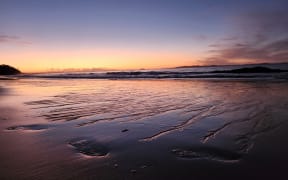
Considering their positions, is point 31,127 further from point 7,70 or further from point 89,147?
point 7,70

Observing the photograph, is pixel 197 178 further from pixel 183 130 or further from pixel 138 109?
pixel 138 109

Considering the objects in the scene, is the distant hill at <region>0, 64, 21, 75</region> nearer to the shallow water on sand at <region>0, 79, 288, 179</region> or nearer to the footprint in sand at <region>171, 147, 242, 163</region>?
the shallow water on sand at <region>0, 79, 288, 179</region>

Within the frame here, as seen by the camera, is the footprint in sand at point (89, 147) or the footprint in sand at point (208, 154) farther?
the footprint in sand at point (89, 147)

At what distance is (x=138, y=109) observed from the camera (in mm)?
8383

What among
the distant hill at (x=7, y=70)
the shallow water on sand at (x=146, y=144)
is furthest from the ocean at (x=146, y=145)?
the distant hill at (x=7, y=70)

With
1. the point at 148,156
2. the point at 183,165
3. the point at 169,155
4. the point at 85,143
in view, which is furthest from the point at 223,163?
the point at 85,143

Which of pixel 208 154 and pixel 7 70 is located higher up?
pixel 7 70

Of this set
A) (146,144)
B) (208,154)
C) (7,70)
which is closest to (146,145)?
(146,144)

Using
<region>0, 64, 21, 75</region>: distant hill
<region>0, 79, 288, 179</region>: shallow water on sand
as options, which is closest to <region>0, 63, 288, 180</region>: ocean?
<region>0, 79, 288, 179</region>: shallow water on sand

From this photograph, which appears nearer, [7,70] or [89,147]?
[89,147]

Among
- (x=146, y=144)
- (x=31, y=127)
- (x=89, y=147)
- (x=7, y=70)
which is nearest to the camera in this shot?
(x=89, y=147)

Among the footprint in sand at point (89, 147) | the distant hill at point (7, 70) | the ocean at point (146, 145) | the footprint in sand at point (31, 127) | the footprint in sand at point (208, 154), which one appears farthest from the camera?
the distant hill at point (7, 70)

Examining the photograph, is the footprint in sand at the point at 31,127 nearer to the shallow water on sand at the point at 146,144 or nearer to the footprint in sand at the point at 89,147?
the shallow water on sand at the point at 146,144

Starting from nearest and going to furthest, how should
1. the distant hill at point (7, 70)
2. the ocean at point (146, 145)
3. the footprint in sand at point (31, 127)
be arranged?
1. the ocean at point (146, 145)
2. the footprint in sand at point (31, 127)
3. the distant hill at point (7, 70)
